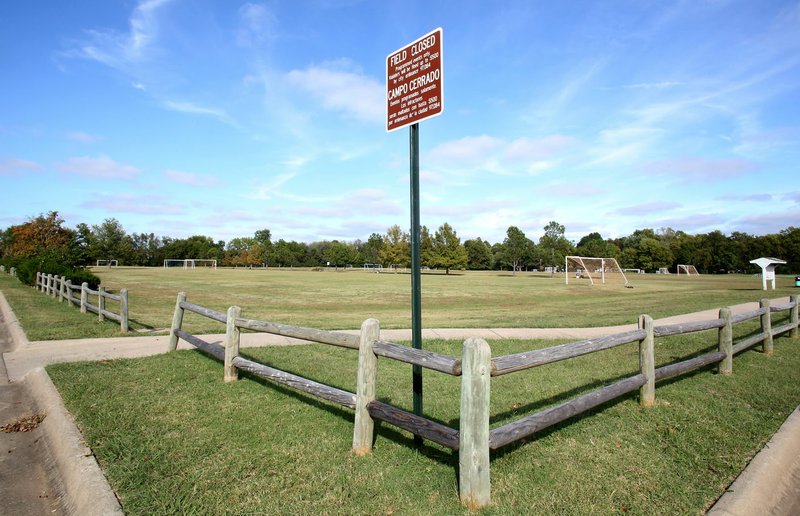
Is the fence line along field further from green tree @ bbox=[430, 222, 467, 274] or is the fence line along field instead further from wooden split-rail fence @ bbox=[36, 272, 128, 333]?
green tree @ bbox=[430, 222, 467, 274]

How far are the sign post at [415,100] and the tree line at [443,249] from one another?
46449 millimetres

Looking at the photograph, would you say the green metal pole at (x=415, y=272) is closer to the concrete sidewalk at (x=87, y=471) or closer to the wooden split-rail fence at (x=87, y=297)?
the concrete sidewalk at (x=87, y=471)

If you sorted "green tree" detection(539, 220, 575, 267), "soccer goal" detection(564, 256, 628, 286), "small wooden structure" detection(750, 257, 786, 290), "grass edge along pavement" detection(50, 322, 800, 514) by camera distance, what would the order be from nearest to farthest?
"grass edge along pavement" detection(50, 322, 800, 514) < "small wooden structure" detection(750, 257, 786, 290) < "soccer goal" detection(564, 256, 628, 286) < "green tree" detection(539, 220, 575, 267)

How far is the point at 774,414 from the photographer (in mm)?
5465

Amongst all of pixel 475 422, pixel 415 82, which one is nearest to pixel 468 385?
pixel 475 422

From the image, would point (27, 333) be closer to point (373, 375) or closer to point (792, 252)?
point (373, 375)

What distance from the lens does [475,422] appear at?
3262 millimetres

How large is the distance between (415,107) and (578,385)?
4.84 meters

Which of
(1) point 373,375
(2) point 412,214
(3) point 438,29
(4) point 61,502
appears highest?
(3) point 438,29

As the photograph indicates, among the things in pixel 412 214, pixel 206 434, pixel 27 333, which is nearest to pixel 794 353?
pixel 412 214

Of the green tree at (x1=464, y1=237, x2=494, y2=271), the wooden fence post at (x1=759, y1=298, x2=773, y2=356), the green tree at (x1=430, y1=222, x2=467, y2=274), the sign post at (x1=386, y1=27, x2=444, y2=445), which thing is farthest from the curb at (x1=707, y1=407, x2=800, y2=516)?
the green tree at (x1=464, y1=237, x2=494, y2=271)

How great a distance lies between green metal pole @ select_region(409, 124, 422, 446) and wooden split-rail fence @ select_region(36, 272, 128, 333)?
944 cm

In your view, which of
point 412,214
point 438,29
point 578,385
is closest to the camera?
point 438,29

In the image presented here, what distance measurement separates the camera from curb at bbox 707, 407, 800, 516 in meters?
3.46
